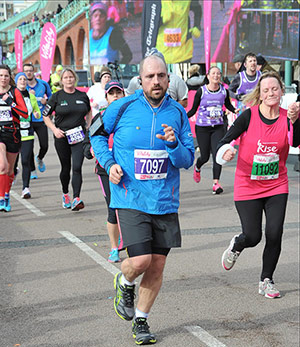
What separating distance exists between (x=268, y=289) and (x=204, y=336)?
117cm

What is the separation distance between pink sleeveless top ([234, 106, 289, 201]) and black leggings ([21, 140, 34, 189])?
18.7 ft

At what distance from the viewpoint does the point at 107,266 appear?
21.4 feet

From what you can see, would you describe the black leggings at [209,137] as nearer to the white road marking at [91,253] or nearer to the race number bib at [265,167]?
the white road marking at [91,253]

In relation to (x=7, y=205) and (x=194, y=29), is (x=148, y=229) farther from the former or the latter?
(x=194, y=29)

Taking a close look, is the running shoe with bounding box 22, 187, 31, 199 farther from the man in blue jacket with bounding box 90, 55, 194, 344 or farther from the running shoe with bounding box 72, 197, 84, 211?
the man in blue jacket with bounding box 90, 55, 194, 344

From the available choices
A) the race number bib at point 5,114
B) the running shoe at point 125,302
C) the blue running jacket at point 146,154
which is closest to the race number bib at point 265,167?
the blue running jacket at point 146,154

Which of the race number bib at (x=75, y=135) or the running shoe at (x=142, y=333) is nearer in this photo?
the running shoe at (x=142, y=333)

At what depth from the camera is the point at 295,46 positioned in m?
16.1

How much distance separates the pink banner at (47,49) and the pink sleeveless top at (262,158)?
1579 cm

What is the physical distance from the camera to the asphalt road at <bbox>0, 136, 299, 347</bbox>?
469cm

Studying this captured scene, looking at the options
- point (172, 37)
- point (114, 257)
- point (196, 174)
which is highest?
point (172, 37)

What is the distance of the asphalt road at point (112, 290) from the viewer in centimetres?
469

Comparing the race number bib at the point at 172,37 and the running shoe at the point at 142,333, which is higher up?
the race number bib at the point at 172,37

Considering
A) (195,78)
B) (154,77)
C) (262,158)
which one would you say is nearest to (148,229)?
(154,77)
